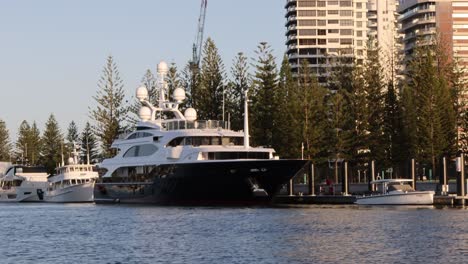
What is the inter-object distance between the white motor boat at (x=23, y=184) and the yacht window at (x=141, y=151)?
1363 inches

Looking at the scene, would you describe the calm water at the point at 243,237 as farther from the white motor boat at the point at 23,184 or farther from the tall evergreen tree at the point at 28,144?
the tall evergreen tree at the point at 28,144

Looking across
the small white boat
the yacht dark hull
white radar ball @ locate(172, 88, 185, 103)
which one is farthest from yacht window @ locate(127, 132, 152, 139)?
the small white boat

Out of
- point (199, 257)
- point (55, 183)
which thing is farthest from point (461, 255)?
point (55, 183)

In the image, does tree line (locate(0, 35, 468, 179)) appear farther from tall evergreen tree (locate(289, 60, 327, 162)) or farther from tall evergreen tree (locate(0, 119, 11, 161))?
tall evergreen tree (locate(0, 119, 11, 161))

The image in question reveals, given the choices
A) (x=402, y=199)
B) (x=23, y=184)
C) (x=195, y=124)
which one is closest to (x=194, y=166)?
(x=195, y=124)

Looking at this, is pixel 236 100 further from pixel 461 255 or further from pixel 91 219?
pixel 461 255

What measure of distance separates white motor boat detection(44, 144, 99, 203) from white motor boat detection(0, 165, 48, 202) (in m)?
6.37

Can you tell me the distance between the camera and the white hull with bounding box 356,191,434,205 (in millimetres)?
76562

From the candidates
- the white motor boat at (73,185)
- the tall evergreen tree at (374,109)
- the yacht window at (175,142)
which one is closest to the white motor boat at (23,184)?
the white motor boat at (73,185)

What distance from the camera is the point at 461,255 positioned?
4172 centimetres

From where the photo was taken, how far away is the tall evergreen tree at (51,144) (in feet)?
550

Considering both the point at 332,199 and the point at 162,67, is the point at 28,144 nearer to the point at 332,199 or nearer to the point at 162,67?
the point at 162,67

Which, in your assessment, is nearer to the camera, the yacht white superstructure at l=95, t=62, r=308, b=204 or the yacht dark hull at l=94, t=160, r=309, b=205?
the yacht dark hull at l=94, t=160, r=309, b=205

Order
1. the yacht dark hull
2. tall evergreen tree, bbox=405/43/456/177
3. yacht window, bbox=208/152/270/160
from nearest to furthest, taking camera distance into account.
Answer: the yacht dark hull < yacht window, bbox=208/152/270/160 < tall evergreen tree, bbox=405/43/456/177
